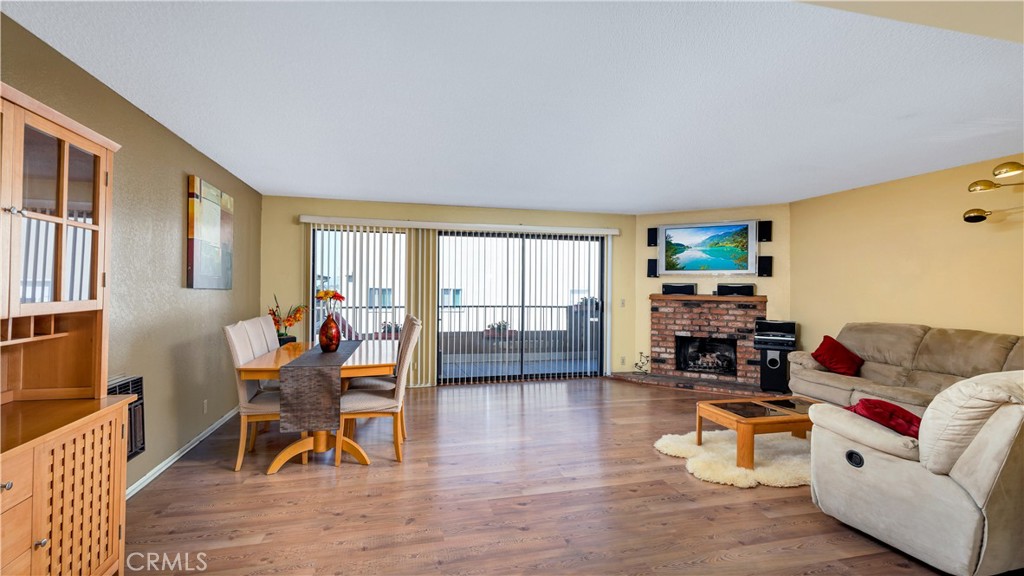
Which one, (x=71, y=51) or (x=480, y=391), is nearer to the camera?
Result: (x=71, y=51)

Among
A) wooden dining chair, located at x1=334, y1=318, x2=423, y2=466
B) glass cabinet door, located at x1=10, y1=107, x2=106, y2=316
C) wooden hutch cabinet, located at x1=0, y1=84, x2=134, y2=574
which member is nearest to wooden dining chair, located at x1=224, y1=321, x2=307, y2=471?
wooden dining chair, located at x1=334, y1=318, x2=423, y2=466

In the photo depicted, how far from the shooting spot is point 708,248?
6.16 m

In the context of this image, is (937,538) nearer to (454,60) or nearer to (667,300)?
(454,60)

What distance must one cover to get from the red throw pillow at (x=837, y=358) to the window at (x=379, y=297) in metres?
5.01

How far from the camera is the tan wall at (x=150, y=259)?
215 centimetres

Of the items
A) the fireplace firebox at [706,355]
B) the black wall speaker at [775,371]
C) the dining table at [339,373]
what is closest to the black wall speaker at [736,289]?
the fireplace firebox at [706,355]

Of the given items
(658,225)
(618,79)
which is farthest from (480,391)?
(618,79)

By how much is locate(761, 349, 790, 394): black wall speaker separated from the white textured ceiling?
235 cm

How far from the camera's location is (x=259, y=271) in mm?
5379

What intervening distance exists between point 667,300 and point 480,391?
9.82ft

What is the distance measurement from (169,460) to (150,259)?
4.78 feet

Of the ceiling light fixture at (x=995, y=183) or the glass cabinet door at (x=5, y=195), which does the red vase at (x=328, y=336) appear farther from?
the ceiling light fixture at (x=995, y=183)

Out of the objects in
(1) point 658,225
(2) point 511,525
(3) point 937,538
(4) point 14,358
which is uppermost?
(1) point 658,225

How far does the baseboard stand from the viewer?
9.06ft
